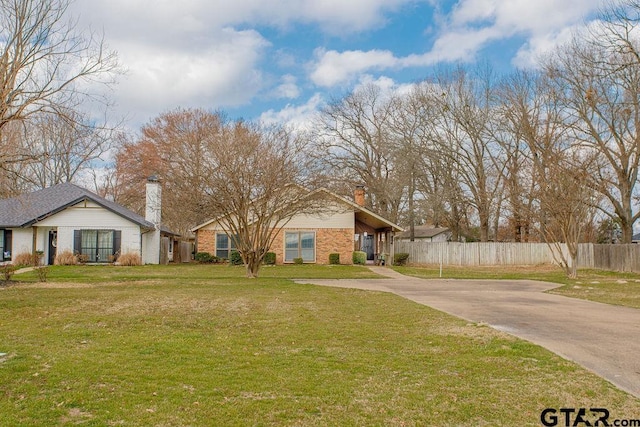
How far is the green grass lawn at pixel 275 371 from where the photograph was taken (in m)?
4.62

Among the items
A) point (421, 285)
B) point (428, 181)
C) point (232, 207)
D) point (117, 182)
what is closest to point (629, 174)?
point (428, 181)

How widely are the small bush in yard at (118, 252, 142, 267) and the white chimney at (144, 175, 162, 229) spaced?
9.40 feet

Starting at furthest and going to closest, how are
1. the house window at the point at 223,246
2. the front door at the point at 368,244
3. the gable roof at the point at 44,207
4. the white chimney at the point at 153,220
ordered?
the front door at the point at 368,244 → the house window at the point at 223,246 → the white chimney at the point at 153,220 → the gable roof at the point at 44,207

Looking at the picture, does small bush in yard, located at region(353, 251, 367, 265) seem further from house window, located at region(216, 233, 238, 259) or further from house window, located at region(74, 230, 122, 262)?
house window, located at region(74, 230, 122, 262)

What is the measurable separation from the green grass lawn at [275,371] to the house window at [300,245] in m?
21.4

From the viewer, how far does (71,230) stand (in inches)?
1129

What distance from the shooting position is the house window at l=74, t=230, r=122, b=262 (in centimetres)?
2892

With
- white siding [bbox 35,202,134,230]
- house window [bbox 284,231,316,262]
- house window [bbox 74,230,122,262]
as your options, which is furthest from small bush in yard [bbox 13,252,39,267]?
house window [bbox 284,231,316,262]

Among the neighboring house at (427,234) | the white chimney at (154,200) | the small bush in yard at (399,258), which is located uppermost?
the white chimney at (154,200)

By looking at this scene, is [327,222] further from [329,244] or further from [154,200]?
[154,200]

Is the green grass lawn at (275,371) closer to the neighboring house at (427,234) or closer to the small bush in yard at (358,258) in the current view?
the small bush in yard at (358,258)

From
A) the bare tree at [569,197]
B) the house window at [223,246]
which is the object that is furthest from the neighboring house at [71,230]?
the bare tree at [569,197]

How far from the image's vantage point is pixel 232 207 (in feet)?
64.9

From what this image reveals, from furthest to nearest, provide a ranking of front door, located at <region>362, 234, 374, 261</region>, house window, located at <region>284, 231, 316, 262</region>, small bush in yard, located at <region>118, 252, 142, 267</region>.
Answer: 1. front door, located at <region>362, 234, 374, 261</region>
2. house window, located at <region>284, 231, 316, 262</region>
3. small bush in yard, located at <region>118, 252, 142, 267</region>
